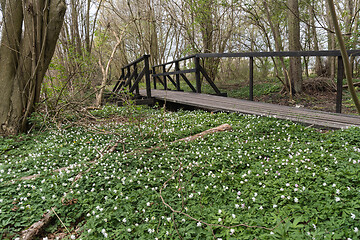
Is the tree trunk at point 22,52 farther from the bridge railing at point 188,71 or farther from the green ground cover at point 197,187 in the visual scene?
the bridge railing at point 188,71

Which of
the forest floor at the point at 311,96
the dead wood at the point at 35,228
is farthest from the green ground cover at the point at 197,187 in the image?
the forest floor at the point at 311,96

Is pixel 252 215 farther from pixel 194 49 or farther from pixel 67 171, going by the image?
pixel 194 49

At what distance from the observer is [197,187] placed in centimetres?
271

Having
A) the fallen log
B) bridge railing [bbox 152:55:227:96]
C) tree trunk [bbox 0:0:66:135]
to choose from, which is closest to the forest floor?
bridge railing [bbox 152:55:227:96]

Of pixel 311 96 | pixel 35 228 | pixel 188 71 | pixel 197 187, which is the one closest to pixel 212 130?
pixel 197 187

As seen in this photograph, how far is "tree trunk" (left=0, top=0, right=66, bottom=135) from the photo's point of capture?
4.82 metres

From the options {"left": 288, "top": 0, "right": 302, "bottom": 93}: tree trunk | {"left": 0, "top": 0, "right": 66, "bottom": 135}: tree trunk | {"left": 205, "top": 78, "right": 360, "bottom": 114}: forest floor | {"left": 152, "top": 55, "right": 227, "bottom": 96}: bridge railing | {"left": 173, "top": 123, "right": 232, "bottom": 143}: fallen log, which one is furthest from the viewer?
{"left": 152, "top": 55, "right": 227, "bottom": 96}: bridge railing

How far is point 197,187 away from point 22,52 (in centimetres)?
498

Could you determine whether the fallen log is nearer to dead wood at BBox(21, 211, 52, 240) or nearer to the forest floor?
dead wood at BBox(21, 211, 52, 240)

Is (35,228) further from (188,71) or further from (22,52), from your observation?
(188,71)

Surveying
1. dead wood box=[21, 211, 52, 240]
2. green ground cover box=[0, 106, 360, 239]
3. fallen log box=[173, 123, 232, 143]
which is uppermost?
fallen log box=[173, 123, 232, 143]

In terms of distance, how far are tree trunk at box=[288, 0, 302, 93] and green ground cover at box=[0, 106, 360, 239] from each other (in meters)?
6.16

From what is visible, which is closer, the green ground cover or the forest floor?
the green ground cover

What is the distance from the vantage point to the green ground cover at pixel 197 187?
6.51 ft
